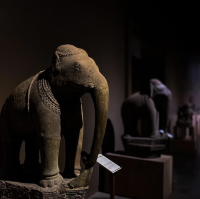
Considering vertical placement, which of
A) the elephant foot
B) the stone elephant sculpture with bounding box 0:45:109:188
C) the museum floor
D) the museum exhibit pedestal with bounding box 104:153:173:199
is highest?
the stone elephant sculpture with bounding box 0:45:109:188

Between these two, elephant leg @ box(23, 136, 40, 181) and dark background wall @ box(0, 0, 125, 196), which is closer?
elephant leg @ box(23, 136, 40, 181)

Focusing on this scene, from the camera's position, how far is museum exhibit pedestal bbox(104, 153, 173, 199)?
2488 mm

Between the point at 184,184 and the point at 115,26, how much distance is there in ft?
6.71

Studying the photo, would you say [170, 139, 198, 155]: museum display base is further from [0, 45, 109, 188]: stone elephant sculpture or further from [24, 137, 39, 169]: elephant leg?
[0, 45, 109, 188]: stone elephant sculpture

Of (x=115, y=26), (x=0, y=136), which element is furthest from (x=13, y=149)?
(x=115, y=26)

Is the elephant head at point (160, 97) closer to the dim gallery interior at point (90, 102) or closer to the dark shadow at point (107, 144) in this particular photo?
the dim gallery interior at point (90, 102)

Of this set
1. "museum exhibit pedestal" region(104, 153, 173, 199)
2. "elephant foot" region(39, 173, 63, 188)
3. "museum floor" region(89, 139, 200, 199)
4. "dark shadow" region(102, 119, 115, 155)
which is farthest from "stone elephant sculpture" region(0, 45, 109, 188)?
"dark shadow" region(102, 119, 115, 155)

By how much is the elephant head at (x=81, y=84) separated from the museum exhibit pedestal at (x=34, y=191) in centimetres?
4

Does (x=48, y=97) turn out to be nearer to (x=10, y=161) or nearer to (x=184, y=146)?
(x=10, y=161)

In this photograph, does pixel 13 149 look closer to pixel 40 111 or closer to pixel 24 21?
pixel 40 111

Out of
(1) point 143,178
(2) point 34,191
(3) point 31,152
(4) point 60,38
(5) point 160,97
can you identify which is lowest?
(1) point 143,178

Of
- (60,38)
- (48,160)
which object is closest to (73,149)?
(48,160)

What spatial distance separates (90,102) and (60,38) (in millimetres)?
706

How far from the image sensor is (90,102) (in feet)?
8.44
